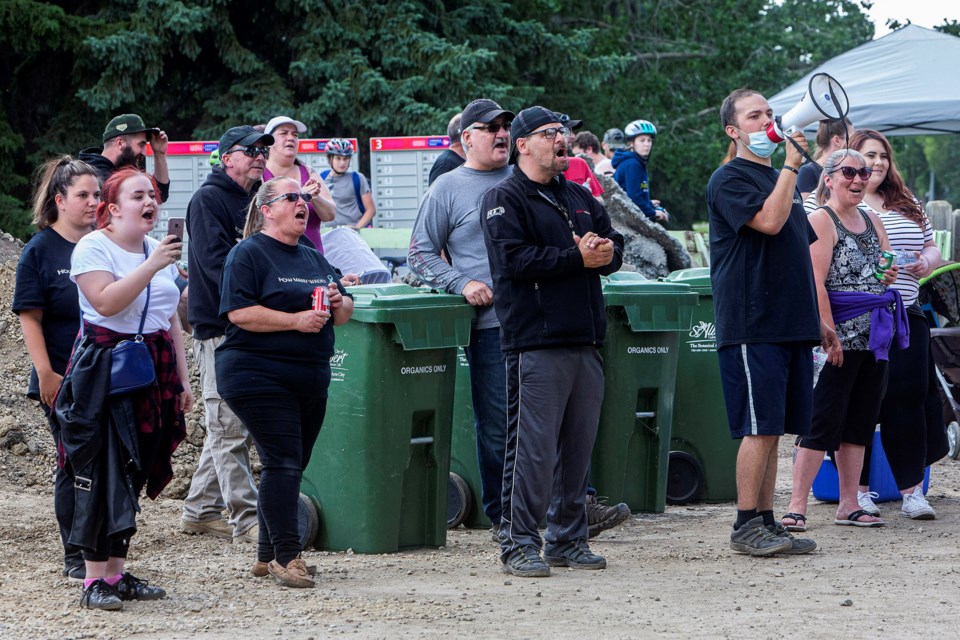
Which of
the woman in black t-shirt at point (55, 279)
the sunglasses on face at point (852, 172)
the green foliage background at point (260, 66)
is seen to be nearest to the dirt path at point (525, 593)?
the woman in black t-shirt at point (55, 279)

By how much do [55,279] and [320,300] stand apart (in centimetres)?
119

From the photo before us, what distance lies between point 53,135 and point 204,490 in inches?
509

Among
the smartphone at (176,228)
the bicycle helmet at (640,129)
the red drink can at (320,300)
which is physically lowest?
the red drink can at (320,300)

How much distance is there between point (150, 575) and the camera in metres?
5.83

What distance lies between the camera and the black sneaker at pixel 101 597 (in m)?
5.08

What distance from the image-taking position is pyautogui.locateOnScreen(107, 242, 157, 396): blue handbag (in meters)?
5.09

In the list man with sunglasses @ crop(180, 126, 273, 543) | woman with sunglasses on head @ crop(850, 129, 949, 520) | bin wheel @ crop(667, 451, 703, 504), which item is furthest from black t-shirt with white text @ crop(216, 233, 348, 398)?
woman with sunglasses on head @ crop(850, 129, 949, 520)

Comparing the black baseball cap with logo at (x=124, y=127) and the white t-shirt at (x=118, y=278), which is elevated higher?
the black baseball cap with logo at (x=124, y=127)

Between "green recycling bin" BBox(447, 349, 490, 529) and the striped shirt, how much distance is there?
238 centimetres

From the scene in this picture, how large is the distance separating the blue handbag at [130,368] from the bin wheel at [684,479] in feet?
12.1

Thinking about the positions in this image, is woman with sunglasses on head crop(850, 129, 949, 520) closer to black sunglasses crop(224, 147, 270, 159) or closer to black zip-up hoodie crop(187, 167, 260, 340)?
black sunglasses crop(224, 147, 270, 159)

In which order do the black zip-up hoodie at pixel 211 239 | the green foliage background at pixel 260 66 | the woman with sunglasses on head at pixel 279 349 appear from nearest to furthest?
1. the woman with sunglasses on head at pixel 279 349
2. the black zip-up hoodie at pixel 211 239
3. the green foliage background at pixel 260 66

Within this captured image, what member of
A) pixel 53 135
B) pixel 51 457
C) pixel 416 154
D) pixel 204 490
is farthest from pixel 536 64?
pixel 204 490

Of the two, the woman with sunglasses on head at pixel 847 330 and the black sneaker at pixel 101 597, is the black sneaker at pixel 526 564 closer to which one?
the black sneaker at pixel 101 597
